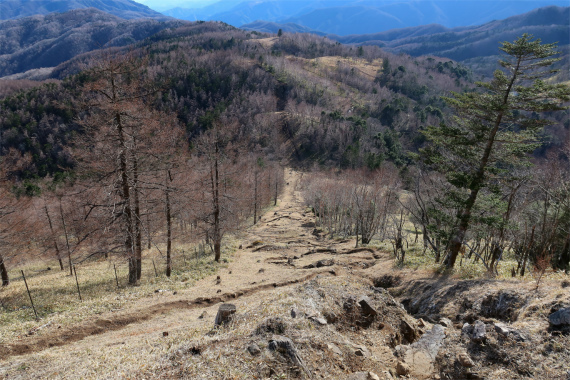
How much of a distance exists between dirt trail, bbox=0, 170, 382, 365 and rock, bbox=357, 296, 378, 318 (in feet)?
22.7

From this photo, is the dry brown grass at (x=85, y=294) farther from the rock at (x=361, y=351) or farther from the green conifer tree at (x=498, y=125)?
the green conifer tree at (x=498, y=125)

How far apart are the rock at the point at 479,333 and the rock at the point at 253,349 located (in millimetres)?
5408

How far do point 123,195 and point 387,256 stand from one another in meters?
17.5

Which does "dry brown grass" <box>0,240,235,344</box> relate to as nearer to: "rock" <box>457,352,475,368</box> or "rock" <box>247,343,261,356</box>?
"rock" <box>247,343,261,356</box>

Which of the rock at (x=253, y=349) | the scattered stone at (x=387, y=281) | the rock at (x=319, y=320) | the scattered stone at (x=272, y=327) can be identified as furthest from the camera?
the scattered stone at (x=387, y=281)

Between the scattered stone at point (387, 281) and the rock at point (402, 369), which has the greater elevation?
the rock at point (402, 369)

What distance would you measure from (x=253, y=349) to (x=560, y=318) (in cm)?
737

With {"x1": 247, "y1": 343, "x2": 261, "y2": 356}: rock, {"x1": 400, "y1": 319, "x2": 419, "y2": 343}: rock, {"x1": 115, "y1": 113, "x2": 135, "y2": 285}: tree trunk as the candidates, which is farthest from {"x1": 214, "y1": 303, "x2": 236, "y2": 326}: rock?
{"x1": 115, "y1": 113, "x2": 135, "y2": 285}: tree trunk

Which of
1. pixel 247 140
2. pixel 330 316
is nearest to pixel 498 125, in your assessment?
pixel 330 316

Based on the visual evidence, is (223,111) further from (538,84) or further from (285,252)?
(538,84)

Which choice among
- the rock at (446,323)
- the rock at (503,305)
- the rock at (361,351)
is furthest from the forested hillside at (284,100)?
the rock at (361,351)

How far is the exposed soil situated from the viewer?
268 inches

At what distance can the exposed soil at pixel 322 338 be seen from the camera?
22.3 feet

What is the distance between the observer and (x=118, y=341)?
10.1m
